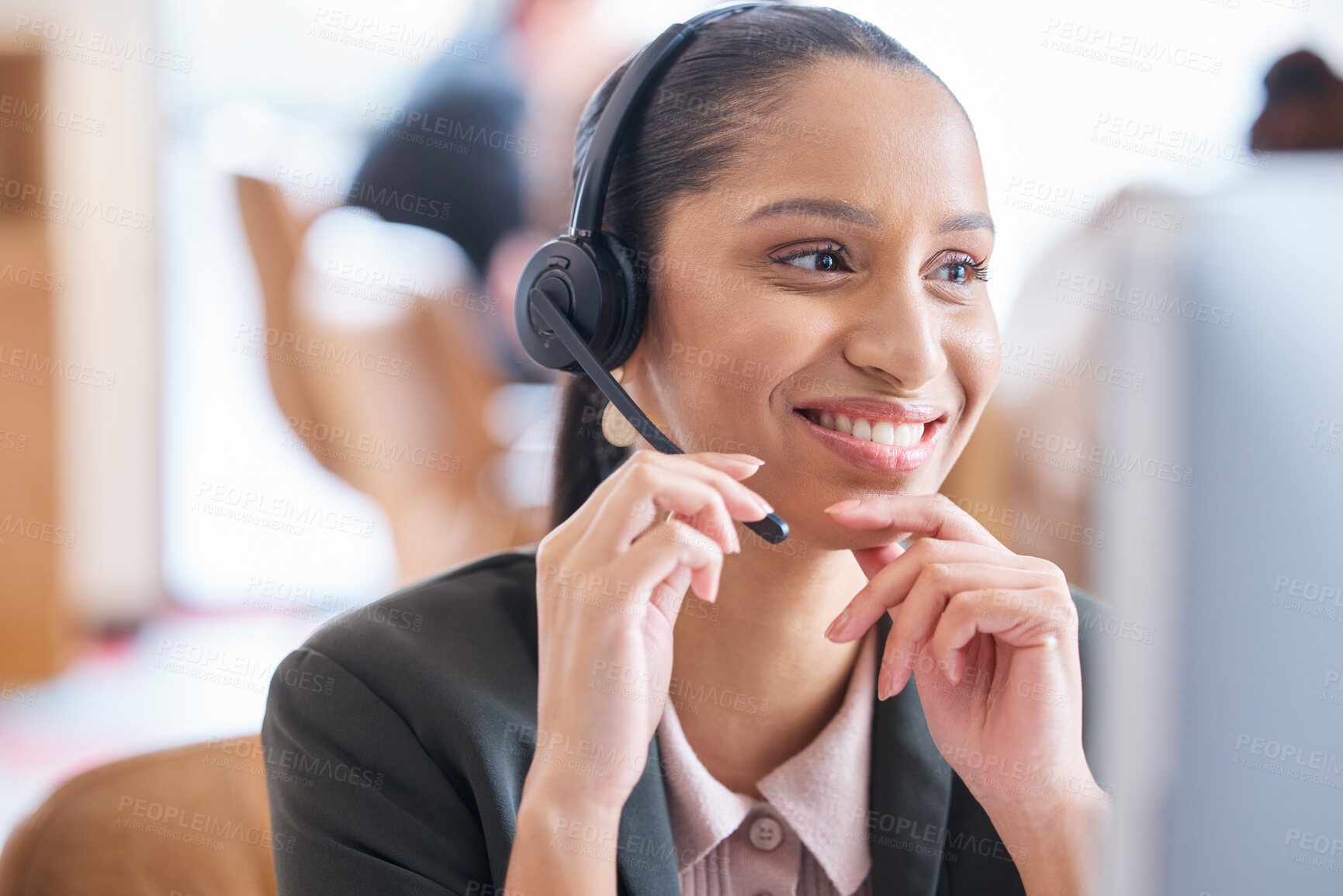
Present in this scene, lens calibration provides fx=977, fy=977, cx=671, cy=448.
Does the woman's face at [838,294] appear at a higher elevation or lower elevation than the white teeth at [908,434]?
higher

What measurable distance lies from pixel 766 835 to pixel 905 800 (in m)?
0.16

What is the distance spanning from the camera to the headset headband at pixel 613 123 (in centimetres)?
105

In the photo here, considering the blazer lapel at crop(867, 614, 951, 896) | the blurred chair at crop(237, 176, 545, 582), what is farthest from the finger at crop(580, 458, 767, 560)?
the blurred chair at crop(237, 176, 545, 582)

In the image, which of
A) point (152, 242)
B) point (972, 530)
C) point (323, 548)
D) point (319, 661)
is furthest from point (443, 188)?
point (972, 530)

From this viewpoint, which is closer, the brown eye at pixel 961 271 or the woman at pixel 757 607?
the woman at pixel 757 607

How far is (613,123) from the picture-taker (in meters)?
1.06

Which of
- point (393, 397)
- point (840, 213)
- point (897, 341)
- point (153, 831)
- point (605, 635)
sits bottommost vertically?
point (393, 397)

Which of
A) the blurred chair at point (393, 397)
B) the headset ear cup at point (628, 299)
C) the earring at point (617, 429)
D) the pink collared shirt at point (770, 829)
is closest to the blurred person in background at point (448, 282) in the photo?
the blurred chair at point (393, 397)

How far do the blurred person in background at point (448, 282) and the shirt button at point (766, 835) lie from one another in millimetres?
1283

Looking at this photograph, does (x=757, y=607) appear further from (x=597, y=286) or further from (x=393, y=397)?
(x=393, y=397)

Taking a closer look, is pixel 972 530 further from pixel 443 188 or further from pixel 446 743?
pixel 443 188

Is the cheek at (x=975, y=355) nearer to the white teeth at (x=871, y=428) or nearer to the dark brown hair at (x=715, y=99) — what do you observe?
the white teeth at (x=871, y=428)

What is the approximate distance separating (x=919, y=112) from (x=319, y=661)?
864 mm

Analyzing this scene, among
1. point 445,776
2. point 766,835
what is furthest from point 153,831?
point 766,835
